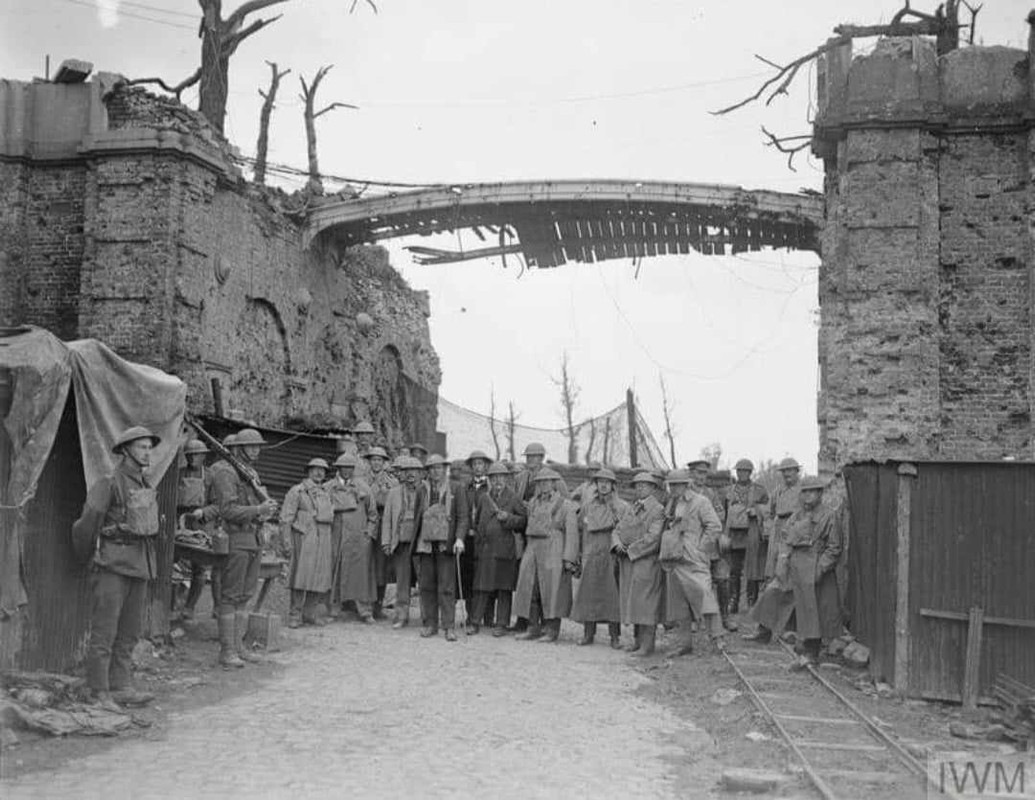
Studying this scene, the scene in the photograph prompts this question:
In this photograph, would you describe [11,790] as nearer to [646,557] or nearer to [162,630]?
[162,630]

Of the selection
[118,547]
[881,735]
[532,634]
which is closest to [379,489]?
[532,634]

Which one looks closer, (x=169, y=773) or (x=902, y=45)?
(x=169, y=773)

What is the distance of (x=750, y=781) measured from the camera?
6.44 metres

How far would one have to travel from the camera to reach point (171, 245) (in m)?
18.2

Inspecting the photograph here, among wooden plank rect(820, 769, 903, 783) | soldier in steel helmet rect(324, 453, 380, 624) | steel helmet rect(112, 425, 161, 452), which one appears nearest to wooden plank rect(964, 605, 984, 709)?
wooden plank rect(820, 769, 903, 783)

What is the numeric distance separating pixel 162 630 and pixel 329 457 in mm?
10112

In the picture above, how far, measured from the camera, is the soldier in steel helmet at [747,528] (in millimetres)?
14836

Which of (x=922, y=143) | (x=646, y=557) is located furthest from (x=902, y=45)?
(x=646, y=557)

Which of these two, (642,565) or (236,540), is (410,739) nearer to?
(236,540)

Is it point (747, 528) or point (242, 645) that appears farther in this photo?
point (747, 528)

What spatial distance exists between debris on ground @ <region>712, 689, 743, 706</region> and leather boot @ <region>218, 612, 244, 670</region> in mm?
4157

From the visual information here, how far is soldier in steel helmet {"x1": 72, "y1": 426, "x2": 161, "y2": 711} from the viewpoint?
25.2 feet

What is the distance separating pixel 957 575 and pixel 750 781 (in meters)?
3.48

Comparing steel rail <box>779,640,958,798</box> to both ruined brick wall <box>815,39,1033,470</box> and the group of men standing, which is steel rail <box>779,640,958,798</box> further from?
ruined brick wall <box>815,39,1033,470</box>
